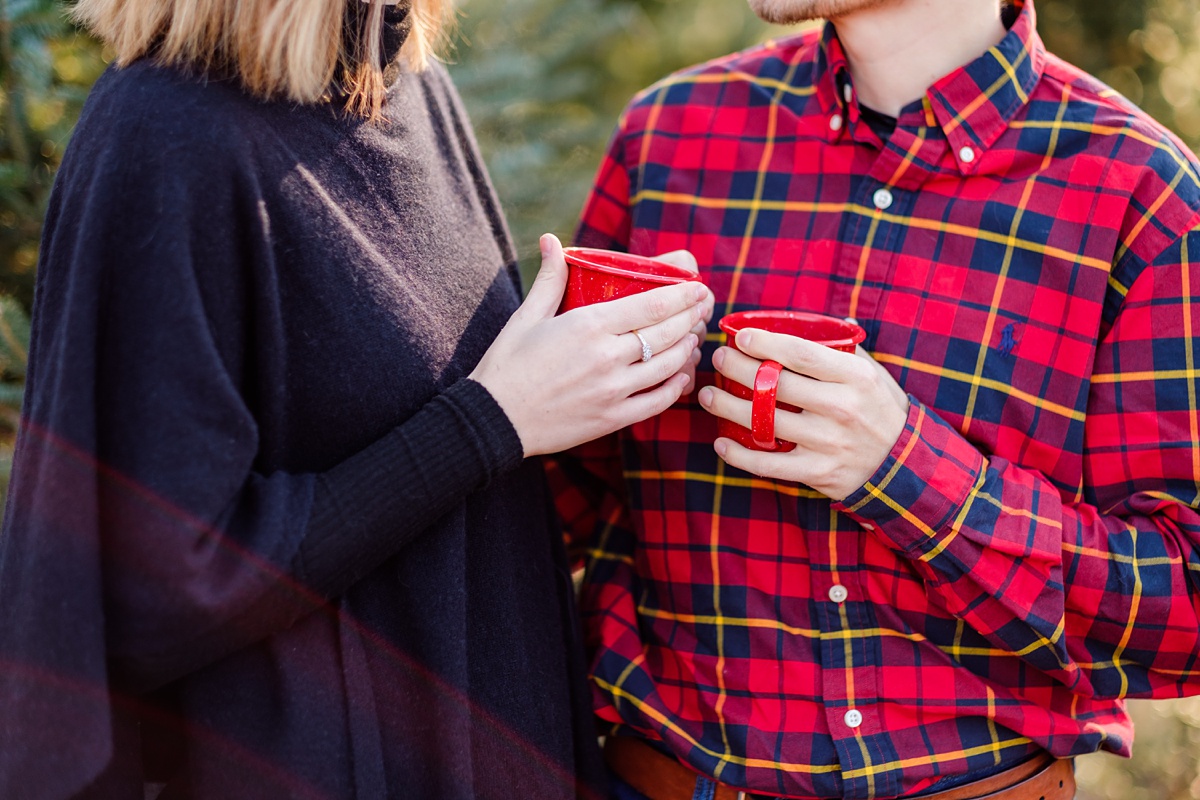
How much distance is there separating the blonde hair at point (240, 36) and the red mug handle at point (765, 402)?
26.3 inches

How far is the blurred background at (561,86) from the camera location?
167 centimetres

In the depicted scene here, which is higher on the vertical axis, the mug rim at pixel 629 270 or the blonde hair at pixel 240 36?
the blonde hair at pixel 240 36

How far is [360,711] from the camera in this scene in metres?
1.13

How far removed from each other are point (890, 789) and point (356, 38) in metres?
1.29

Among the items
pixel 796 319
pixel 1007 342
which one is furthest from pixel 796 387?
pixel 1007 342

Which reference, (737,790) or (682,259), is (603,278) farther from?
(737,790)

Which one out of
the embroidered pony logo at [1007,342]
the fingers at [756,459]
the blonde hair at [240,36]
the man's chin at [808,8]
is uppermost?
the blonde hair at [240,36]

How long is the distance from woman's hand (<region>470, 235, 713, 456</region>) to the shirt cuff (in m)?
0.32

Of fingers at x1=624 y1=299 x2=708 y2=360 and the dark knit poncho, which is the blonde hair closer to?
the dark knit poncho

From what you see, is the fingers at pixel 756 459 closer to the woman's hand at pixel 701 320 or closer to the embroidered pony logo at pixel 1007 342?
the woman's hand at pixel 701 320

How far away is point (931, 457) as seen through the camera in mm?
1274

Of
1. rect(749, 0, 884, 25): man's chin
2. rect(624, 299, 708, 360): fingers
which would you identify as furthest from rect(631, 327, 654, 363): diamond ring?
rect(749, 0, 884, 25): man's chin

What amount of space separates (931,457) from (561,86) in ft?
5.72

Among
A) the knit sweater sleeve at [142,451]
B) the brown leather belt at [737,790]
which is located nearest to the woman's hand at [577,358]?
the knit sweater sleeve at [142,451]
